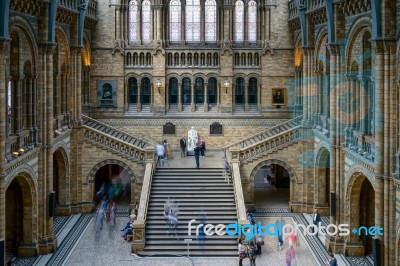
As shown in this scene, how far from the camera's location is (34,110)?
26891 millimetres

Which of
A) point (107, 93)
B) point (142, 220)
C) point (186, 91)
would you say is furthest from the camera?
point (186, 91)

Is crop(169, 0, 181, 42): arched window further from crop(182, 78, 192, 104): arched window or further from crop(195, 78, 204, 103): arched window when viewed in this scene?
crop(195, 78, 204, 103): arched window

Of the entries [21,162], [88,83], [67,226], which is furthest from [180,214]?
[88,83]

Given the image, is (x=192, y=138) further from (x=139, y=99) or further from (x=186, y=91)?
(x=139, y=99)

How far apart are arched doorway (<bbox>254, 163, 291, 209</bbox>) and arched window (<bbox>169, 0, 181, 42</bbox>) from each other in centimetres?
1136

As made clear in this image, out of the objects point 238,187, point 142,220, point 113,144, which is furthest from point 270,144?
point 142,220

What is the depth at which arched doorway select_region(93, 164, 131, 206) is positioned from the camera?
37375 millimetres

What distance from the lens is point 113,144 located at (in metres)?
35.0

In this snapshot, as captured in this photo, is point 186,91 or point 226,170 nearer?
point 226,170

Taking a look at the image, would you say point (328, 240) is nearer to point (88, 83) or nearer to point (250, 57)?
point (250, 57)

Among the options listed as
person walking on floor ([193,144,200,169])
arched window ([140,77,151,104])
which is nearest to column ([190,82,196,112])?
arched window ([140,77,151,104])

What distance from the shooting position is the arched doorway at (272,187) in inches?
1471

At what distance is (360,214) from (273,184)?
16.6 meters

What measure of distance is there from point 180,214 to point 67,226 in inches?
272
